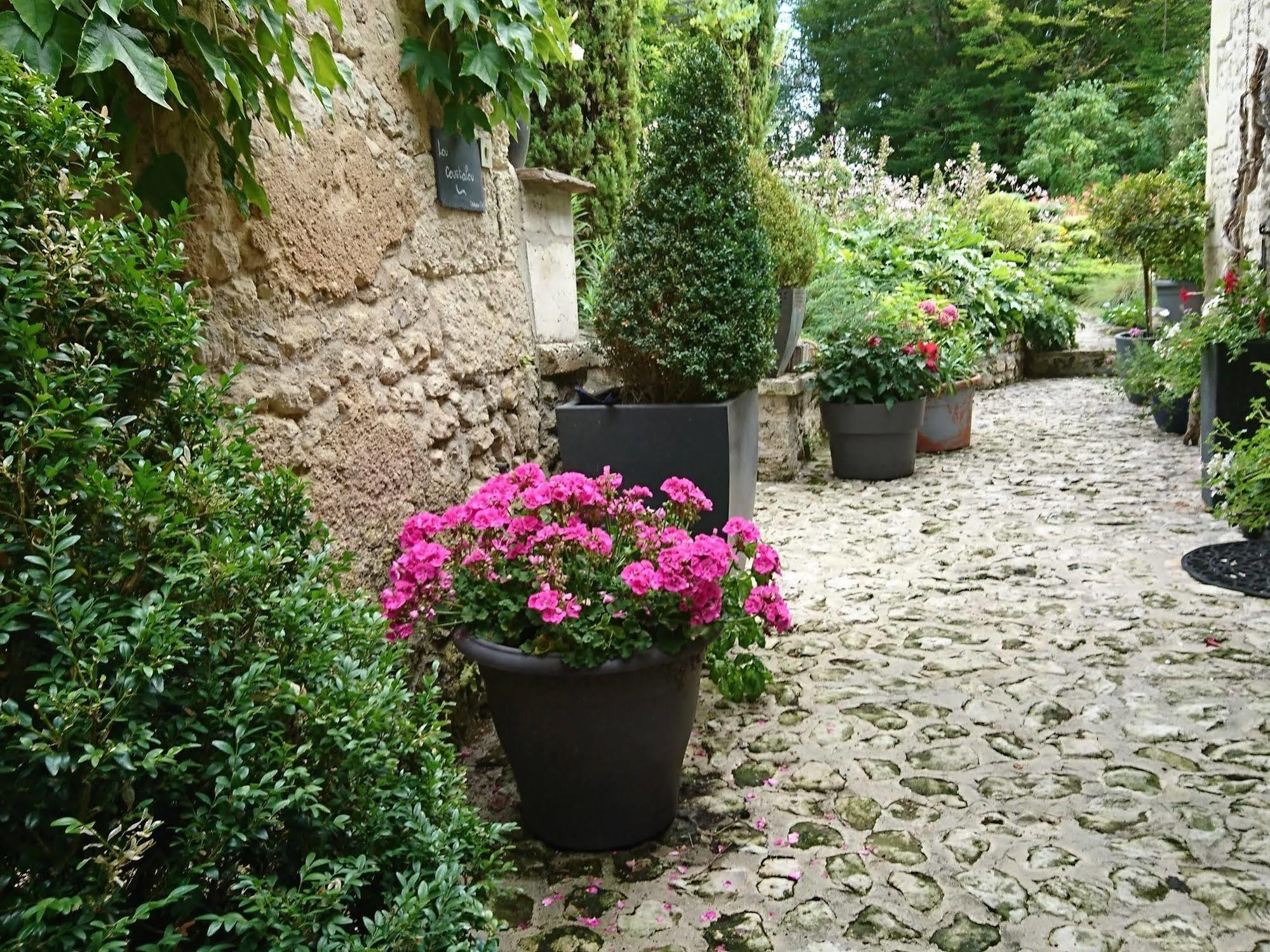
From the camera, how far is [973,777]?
239 cm

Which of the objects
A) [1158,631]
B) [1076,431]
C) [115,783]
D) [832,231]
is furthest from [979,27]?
[115,783]

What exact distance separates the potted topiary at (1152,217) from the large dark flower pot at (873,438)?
1.73m

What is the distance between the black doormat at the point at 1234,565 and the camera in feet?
11.6

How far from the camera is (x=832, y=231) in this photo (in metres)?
7.76

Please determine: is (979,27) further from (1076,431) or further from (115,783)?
(115,783)

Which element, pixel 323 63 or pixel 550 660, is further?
pixel 550 660

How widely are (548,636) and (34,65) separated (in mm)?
1320

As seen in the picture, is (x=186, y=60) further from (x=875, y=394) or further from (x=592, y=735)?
(x=875, y=394)

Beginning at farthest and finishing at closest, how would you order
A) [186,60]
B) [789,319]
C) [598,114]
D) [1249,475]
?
[598,114] → [789,319] → [1249,475] → [186,60]

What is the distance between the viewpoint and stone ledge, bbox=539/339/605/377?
311 centimetres

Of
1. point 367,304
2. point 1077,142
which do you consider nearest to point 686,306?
point 367,304

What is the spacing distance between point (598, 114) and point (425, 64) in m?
A: 3.33

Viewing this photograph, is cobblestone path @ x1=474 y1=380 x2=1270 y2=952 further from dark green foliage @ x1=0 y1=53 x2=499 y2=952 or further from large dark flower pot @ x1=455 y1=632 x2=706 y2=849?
dark green foliage @ x1=0 y1=53 x2=499 y2=952

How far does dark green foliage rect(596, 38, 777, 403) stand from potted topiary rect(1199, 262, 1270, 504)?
2361mm
